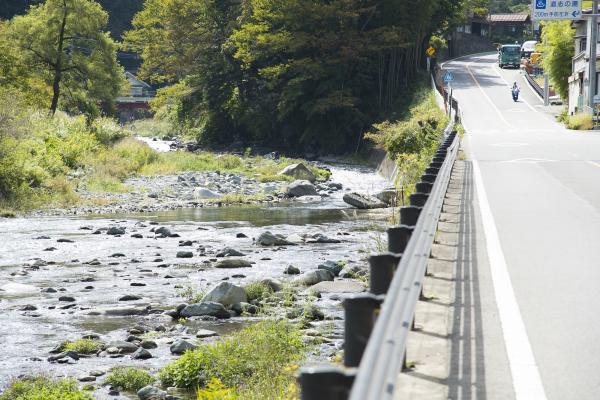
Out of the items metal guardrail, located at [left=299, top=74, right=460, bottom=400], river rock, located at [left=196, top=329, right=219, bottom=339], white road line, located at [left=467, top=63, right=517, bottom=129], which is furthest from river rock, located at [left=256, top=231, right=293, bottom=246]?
white road line, located at [left=467, top=63, right=517, bottom=129]

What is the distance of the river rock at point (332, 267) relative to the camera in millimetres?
18188

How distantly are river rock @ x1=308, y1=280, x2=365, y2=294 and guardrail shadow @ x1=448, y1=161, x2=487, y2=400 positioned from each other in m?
3.29

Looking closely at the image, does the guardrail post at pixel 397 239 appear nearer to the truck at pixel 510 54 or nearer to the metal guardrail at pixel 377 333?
the metal guardrail at pixel 377 333

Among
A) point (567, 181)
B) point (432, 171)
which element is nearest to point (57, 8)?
point (567, 181)

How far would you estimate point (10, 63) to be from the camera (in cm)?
5891

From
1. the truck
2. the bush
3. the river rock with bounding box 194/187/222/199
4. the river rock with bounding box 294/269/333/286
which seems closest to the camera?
the river rock with bounding box 294/269/333/286

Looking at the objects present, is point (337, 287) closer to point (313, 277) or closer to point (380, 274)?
point (313, 277)

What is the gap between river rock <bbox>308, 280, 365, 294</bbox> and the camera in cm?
1608

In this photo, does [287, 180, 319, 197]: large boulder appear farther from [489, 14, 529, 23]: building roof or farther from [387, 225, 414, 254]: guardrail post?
[489, 14, 529, 23]: building roof

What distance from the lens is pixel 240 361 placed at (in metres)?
10.9

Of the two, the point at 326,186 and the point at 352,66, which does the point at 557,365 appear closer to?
the point at 326,186

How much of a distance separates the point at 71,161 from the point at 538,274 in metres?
39.7

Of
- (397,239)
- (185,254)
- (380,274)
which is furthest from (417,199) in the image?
(185,254)

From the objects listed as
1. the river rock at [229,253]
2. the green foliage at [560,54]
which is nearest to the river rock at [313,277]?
the river rock at [229,253]
